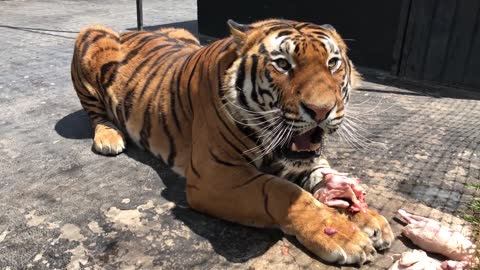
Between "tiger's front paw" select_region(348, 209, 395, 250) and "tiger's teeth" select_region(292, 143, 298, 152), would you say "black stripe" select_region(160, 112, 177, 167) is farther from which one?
"tiger's front paw" select_region(348, 209, 395, 250)

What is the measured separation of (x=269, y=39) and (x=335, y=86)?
39 centimetres

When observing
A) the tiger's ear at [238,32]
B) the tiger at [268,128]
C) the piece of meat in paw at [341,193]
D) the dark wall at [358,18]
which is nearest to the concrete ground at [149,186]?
the tiger at [268,128]

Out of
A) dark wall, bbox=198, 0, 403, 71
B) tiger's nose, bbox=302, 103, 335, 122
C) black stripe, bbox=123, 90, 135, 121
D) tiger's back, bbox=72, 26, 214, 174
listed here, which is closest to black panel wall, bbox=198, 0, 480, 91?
dark wall, bbox=198, 0, 403, 71

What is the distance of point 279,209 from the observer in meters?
2.02

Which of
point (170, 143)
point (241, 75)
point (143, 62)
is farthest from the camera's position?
point (143, 62)

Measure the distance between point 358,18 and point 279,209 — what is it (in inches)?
177

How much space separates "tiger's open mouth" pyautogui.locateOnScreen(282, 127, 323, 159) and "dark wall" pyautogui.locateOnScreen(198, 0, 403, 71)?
13.8ft

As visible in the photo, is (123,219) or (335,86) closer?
(335,86)

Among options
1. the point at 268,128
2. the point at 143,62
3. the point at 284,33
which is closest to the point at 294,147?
the point at 268,128

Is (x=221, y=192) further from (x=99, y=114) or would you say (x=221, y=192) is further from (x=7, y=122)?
(x=7, y=122)

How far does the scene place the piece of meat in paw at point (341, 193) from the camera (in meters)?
2.11

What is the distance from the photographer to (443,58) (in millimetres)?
5555

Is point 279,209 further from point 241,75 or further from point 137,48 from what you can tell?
point 137,48

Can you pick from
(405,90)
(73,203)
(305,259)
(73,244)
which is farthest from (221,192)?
(405,90)
